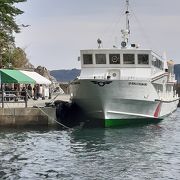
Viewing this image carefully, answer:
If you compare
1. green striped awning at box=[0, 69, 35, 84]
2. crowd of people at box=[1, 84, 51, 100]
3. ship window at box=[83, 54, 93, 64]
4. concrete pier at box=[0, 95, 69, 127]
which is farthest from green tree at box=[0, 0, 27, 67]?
concrete pier at box=[0, 95, 69, 127]

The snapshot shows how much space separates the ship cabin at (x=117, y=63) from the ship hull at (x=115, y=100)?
1.66 meters

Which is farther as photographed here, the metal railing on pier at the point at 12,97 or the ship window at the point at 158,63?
the ship window at the point at 158,63

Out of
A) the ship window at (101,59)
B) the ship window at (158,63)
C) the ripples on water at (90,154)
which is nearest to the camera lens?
the ripples on water at (90,154)

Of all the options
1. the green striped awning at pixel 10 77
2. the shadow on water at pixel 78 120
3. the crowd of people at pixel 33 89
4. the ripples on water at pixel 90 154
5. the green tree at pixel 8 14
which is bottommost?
the ripples on water at pixel 90 154

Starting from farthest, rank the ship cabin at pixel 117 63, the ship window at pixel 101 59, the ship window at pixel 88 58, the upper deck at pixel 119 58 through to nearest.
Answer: the ship window at pixel 88 58 < the ship window at pixel 101 59 < the upper deck at pixel 119 58 < the ship cabin at pixel 117 63

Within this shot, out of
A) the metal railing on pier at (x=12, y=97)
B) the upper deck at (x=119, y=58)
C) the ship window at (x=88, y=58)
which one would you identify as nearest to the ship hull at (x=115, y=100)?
the ship window at (x=88, y=58)

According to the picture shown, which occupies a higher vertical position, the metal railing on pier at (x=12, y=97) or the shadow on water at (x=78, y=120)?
the metal railing on pier at (x=12, y=97)

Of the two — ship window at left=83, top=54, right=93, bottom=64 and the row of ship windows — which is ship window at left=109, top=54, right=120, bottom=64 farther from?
ship window at left=83, top=54, right=93, bottom=64

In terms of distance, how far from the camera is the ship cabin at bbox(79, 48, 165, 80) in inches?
1538

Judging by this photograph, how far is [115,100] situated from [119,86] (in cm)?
104

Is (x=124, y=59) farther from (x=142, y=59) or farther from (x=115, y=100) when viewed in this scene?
(x=115, y=100)

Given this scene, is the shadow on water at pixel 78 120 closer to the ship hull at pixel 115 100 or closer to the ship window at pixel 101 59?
the ship hull at pixel 115 100

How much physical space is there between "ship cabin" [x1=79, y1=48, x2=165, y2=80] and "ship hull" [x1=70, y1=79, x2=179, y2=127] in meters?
1.66

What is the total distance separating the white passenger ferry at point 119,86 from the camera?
36125 millimetres
